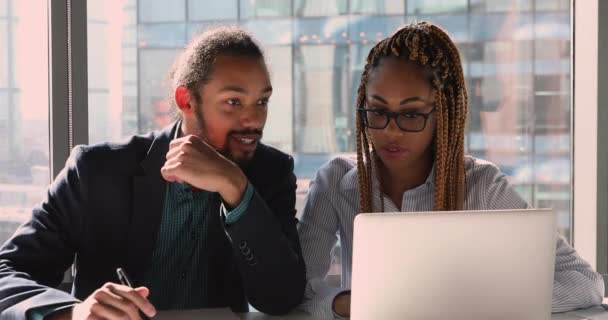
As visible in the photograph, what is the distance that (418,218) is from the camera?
1351 millimetres

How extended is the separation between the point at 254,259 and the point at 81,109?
952mm

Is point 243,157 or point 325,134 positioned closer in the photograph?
point 243,157

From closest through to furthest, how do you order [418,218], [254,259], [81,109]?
[418,218] < [254,259] < [81,109]

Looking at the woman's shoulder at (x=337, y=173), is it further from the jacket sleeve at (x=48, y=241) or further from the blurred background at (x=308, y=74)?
the jacket sleeve at (x=48, y=241)

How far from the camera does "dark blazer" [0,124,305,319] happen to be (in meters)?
1.94

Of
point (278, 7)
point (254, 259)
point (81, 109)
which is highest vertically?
point (278, 7)

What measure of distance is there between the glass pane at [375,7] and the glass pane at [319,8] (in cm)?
4

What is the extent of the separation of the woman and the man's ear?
→ 0.43 meters

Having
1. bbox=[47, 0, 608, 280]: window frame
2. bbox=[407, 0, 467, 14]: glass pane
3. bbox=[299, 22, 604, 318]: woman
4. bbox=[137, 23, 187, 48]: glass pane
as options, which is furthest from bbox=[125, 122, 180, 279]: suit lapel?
bbox=[407, 0, 467, 14]: glass pane

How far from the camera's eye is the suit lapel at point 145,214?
208 cm

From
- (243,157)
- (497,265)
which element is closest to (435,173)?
(243,157)

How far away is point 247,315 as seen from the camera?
1.93 m

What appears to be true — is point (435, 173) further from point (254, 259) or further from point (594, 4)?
point (594, 4)

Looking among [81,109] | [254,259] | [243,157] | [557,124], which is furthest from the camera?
[557,124]
